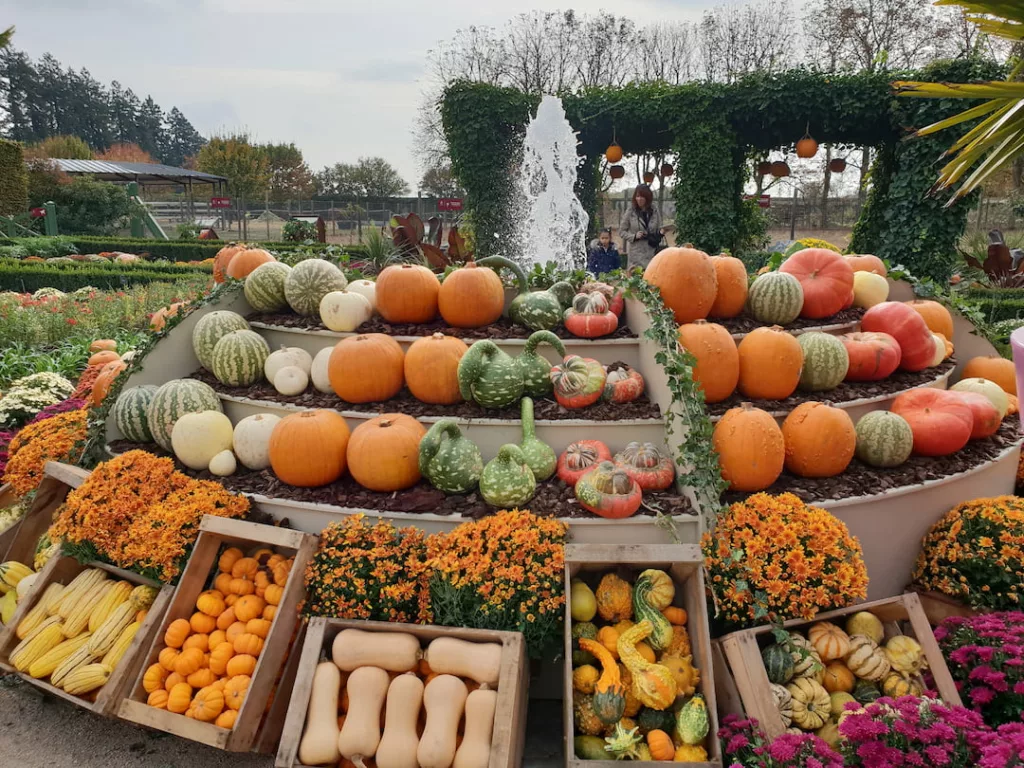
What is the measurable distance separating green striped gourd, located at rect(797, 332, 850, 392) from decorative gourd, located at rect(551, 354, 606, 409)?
3.81ft

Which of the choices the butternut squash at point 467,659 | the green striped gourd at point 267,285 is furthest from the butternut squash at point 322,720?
the green striped gourd at point 267,285

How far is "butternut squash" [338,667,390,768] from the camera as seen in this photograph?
7.27ft

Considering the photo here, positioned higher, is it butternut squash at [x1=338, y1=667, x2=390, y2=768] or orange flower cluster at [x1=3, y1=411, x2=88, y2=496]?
orange flower cluster at [x1=3, y1=411, x2=88, y2=496]

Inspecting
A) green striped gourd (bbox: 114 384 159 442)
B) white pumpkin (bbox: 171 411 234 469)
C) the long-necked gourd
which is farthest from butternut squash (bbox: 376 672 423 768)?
green striped gourd (bbox: 114 384 159 442)

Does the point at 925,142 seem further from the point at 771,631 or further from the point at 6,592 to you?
the point at 6,592

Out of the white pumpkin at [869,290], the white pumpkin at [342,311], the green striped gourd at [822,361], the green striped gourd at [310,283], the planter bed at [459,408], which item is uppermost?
the green striped gourd at [310,283]

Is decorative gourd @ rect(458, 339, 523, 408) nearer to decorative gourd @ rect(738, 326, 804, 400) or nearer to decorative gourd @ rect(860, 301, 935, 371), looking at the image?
decorative gourd @ rect(738, 326, 804, 400)

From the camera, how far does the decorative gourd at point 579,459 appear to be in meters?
3.10

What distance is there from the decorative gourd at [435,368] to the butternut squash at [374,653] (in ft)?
4.44

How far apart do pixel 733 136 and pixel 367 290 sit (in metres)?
9.48

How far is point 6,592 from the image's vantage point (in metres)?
3.34

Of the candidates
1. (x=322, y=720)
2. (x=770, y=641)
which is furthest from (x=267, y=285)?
(x=770, y=641)

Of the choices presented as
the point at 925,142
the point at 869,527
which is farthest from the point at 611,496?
the point at 925,142

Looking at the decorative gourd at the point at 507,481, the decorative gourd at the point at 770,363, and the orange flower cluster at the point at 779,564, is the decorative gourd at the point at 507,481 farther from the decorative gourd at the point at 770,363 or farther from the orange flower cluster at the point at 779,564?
the decorative gourd at the point at 770,363
